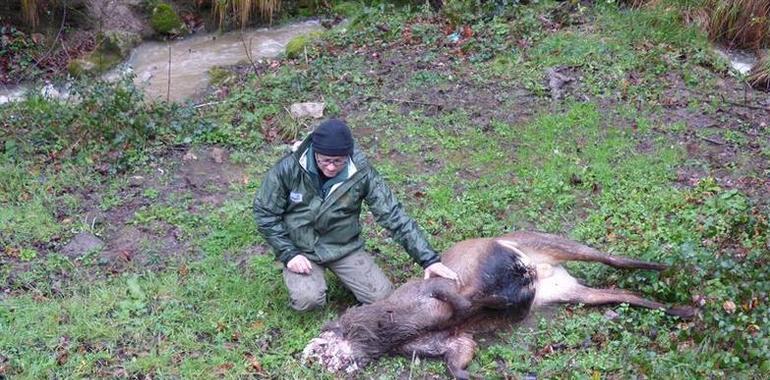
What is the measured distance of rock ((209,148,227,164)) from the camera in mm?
7710

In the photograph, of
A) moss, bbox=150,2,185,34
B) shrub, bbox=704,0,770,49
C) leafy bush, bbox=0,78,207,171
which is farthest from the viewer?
moss, bbox=150,2,185,34

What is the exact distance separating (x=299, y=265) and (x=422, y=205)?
1980 millimetres

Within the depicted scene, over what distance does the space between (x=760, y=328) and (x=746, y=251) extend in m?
0.95

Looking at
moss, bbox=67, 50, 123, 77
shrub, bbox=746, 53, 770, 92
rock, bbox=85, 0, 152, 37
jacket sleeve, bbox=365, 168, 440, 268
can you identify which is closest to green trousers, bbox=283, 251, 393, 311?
jacket sleeve, bbox=365, 168, 440, 268

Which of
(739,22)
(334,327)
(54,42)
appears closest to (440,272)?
(334,327)

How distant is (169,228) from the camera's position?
6.43 meters

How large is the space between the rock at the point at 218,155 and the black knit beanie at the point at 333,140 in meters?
3.32

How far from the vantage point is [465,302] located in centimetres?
474

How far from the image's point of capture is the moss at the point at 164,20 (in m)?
12.0

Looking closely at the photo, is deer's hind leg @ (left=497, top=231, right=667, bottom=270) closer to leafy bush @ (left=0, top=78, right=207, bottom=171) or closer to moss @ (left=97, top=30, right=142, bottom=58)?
leafy bush @ (left=0, top=78, right=207, bottom=171)

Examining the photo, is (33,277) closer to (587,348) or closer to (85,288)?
(85,288)

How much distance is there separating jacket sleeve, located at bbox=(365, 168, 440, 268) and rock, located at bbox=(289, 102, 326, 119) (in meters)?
3.59

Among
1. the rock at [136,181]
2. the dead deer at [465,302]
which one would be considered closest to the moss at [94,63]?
the rock at [136,181]

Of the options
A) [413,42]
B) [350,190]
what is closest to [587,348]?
[350,190]
